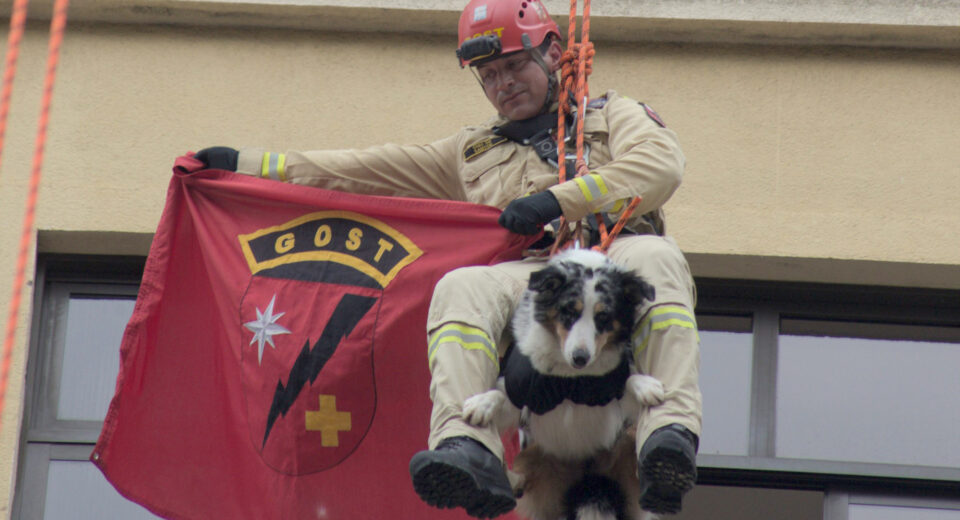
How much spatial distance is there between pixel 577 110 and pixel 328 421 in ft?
4.41

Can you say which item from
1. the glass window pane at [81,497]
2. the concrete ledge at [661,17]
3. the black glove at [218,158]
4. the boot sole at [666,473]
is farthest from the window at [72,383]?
the boot sole at [666,473]

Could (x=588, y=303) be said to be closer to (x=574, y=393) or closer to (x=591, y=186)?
(x=574, y=393)

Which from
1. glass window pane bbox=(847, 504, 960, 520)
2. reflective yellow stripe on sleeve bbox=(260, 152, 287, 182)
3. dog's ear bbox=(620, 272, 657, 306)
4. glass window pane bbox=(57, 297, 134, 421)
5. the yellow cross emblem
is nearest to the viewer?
dog's ear bbox=(620, 272, 657, 306)

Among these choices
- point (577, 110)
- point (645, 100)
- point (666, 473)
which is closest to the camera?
point (666, 473)

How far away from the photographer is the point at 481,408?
4.79m

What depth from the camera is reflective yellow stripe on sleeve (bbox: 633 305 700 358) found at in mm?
4879

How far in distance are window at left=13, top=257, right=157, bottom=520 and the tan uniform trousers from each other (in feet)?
7.50

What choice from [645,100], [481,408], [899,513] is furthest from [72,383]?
[899,513]

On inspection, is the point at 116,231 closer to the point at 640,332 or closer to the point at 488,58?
the point at 488,58

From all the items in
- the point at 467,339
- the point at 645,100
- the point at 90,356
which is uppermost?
the point at 645,100

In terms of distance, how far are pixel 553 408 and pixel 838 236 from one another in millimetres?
2281

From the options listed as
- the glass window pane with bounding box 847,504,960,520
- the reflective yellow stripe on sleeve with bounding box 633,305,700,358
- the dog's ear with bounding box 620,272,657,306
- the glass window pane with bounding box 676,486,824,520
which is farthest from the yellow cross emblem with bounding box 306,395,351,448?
the glass window pane with bounding box 847,504,960,520

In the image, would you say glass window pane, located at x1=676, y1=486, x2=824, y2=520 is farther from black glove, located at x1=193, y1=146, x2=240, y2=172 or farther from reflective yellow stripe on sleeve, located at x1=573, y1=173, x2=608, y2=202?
black glove, located at x1=193, y1=146, x2=240, y2=172

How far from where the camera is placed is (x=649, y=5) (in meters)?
7.04
